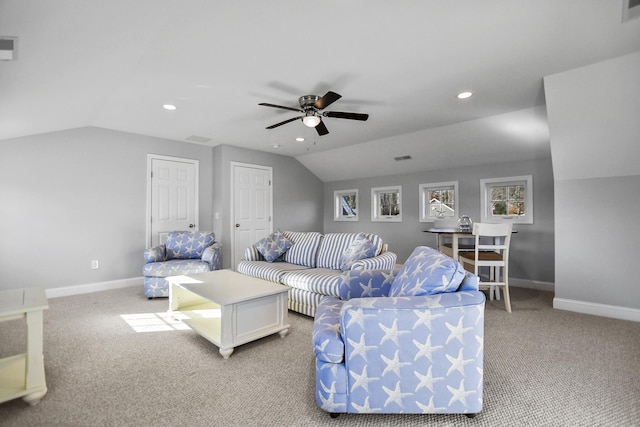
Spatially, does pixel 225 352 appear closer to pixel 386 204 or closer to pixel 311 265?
pixel 311 265

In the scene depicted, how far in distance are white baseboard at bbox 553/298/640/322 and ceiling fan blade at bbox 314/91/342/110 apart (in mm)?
3533

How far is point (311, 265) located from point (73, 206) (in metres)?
3.48

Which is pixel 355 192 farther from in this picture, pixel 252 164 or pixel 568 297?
pixel 568 297

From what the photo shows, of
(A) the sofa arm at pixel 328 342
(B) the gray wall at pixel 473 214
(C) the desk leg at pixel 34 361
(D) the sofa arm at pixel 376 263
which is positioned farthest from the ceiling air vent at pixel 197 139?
(A) the sofa arm at pixel 328 342

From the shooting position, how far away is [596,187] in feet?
11.1

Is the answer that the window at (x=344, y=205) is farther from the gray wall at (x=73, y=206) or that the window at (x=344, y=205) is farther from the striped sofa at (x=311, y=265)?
the gray wall at (x=73, y=206)

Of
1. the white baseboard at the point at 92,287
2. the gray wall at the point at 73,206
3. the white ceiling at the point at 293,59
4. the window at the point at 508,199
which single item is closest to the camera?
the white ceiling at the point at 293,59

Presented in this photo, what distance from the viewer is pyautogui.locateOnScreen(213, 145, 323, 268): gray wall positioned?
547 centimetres

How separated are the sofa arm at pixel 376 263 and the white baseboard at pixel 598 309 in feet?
6.94

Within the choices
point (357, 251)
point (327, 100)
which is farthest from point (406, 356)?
point (327, 100)

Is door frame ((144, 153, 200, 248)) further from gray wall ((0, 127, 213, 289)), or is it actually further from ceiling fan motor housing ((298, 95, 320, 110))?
ceiling fan motor housing ((298, 95, 320, 110))

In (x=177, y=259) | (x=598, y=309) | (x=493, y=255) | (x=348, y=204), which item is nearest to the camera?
(x=598, y=309)

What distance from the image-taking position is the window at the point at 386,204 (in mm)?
6259

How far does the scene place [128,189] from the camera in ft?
15.2
